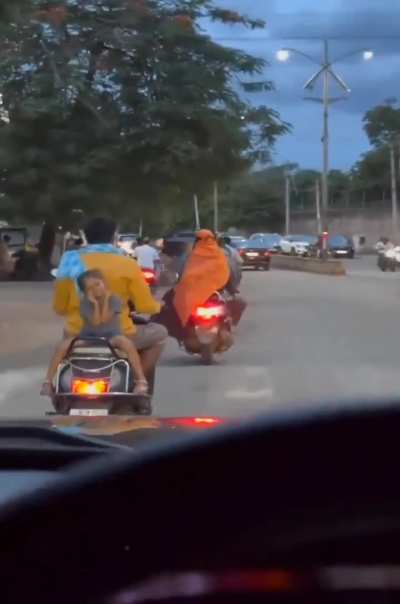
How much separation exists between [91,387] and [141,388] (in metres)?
0.33

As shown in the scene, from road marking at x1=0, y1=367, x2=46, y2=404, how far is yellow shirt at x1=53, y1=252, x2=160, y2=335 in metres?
5.10

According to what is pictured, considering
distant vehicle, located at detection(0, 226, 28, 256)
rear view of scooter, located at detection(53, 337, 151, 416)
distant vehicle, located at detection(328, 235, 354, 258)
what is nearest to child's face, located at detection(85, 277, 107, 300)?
rear view of scooter, located at detection(53, 337, 151, 416)

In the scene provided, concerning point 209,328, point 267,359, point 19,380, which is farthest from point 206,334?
point 19,380

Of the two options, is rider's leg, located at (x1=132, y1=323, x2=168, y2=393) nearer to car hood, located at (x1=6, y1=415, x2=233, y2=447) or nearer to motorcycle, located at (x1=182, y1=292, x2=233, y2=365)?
car hood, located at (x1=6, y1=415, x2=233, y2=447)

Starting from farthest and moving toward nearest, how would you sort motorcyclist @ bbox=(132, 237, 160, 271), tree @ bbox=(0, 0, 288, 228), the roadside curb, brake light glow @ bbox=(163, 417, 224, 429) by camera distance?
the roadside curb
tree @ bbox=(0, 0, 288, 228)
motorcyclist @ bbox=(132, 237, 160, 271)
brake light glow @ bbox=(163, 417, 224, 429)

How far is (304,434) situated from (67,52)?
34644mm

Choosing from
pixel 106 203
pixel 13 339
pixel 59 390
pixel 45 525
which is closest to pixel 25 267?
pixel 106 203


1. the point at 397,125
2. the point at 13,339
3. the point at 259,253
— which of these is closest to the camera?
the point at 13,339

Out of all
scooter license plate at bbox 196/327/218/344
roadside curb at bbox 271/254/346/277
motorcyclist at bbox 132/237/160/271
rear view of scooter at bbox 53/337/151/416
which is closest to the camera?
rear view of scooter at bbox 53/337/151/416

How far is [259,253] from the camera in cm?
5625

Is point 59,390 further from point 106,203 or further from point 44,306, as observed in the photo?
point 106,203

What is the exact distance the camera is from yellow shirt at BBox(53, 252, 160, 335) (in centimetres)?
911

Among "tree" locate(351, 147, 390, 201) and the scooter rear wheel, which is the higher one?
"tree" locate(351, 147, 390, 201)

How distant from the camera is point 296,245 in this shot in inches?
2874
